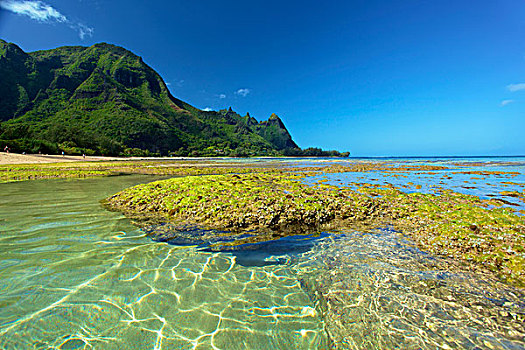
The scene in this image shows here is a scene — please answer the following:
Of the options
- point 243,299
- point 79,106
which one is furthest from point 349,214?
point 79,106

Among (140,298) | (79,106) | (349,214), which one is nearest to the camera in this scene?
(140,298)

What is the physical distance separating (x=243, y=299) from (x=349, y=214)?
6.54 meters

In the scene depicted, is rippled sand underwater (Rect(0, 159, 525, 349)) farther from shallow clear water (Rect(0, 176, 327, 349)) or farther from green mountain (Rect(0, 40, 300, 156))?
green mountain (Rect(0, 40, 300, 156))

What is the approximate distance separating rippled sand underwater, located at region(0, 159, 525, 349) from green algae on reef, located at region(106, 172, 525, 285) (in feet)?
3.70

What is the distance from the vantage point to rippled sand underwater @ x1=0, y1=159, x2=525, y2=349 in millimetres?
3482

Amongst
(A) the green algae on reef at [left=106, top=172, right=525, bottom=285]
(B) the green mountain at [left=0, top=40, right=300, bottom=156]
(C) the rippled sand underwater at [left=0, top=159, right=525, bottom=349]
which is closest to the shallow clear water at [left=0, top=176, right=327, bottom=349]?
(C) the rippled sand underwater at [left=0, top=159, right=525, bottom=349]

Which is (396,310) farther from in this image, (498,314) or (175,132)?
(175,132)

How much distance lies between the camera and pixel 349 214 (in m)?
9.35

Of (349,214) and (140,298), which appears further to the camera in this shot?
(349,214)

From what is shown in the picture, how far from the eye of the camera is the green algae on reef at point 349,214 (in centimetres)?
602

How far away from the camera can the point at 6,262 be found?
18.0 ft

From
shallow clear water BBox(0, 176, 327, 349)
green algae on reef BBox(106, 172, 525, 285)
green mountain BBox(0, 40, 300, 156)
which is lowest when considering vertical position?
shallow clear water BBox(0, 176, 327, 349)

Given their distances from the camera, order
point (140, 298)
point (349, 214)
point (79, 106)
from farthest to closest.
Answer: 1. point (79, 106)
2. point (349, 214)
3. point (140, 298)

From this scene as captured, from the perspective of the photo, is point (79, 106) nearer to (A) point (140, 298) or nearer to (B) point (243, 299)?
(A) point (140, 298)
